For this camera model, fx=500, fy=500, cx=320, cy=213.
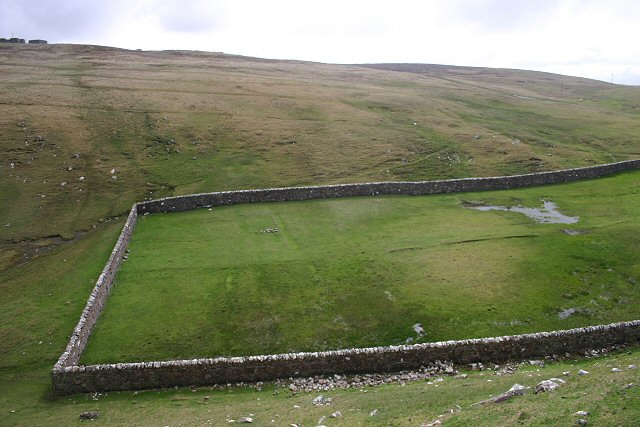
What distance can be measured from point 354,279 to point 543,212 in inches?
881

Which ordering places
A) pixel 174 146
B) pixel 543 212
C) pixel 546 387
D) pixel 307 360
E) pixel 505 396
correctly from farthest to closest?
pixel 174 146, pixel 543 212, pixel 307 360, pixel 546 387, pixel 505 396

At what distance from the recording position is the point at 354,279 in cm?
3020

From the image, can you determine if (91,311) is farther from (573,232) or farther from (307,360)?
(573,232)

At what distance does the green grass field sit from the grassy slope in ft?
14.1

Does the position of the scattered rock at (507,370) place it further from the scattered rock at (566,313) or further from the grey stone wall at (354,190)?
the grey stone wall at (354,190)

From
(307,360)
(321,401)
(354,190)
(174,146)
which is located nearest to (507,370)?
(321,401)

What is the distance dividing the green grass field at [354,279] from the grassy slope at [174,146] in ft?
14.1

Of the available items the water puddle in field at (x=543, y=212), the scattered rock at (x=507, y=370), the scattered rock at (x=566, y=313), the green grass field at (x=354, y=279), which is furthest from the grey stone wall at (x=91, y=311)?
the water puddle in field at (x=543, y=212)

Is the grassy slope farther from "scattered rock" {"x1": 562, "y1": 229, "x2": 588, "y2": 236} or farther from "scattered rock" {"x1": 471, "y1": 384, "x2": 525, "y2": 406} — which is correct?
"scattered rock" {"x1": 562, "y1": 229, "x2": 588, "y2": 236}

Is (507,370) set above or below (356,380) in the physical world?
above

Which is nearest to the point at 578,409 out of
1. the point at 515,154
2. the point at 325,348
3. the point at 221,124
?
the point at 325,348

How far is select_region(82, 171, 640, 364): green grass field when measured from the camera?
25250 mm

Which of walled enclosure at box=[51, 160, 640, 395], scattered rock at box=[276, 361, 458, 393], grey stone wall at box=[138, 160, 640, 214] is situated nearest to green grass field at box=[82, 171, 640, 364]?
walled enclosure at box=[51, 160, 640, 395]

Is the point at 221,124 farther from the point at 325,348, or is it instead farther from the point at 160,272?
the point at 325,348
